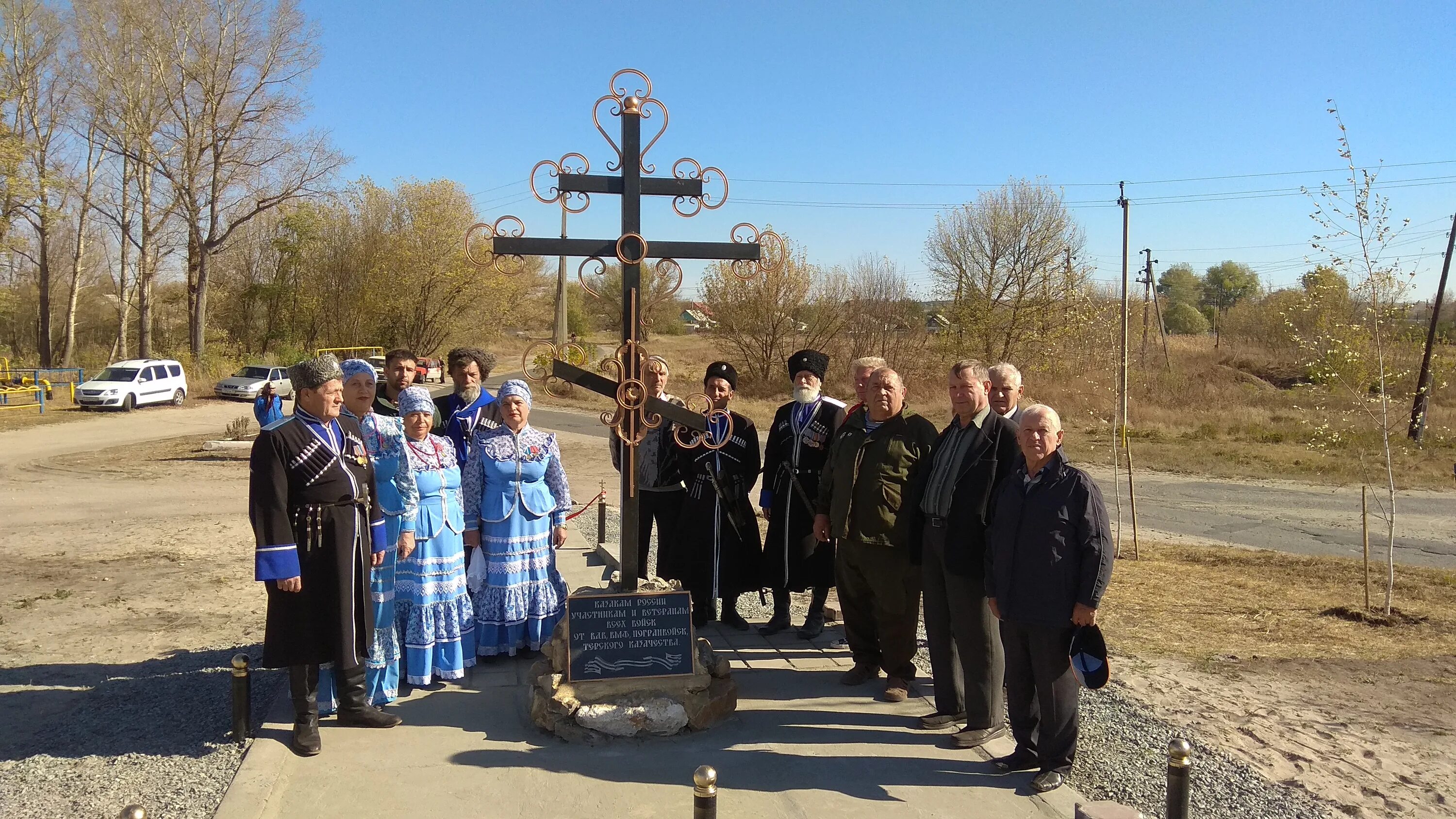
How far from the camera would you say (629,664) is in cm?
480

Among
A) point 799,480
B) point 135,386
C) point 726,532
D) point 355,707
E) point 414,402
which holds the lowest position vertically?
point 355,707

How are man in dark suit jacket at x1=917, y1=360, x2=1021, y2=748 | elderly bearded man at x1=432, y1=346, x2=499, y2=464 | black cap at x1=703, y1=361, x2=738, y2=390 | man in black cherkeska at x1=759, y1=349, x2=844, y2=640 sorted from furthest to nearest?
man in black cherkeska at x1=759, y1=349, x2=844, y2=640 < black cap at x1=703, y1=361, x2=738, y2=390 < elderly bearded man at x1=432, y1=346, x2=499, y2=464 < man in dark suit jacket at x1=917, y1=360, x2=1021, y2=748

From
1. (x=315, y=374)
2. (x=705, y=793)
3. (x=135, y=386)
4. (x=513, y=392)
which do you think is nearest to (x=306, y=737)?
(x=315, y=374)

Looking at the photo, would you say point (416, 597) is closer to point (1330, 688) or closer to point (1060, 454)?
point (1060, 454)

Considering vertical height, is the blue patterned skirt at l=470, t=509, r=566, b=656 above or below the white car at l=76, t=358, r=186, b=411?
below

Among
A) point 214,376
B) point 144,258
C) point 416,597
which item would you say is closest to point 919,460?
point 416,597

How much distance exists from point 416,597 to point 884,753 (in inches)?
99.6

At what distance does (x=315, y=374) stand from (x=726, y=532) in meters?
2.83

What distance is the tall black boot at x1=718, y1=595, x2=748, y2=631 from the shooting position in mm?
6492

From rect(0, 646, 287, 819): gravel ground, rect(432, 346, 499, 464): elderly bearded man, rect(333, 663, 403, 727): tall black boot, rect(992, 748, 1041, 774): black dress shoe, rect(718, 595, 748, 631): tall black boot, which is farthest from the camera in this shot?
rect(718, 595, 748, 631): tall black boot

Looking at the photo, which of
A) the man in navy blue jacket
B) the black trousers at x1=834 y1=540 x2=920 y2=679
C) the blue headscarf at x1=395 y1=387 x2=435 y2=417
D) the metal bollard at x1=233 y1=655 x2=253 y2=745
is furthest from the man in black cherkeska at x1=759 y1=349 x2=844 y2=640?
the metal bollard at x1=233 y1=655 x2=253 y2=745

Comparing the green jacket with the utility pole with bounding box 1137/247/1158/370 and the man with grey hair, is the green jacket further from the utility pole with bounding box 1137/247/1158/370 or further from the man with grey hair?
the utility pole with bounding box 1137/247/1158/370

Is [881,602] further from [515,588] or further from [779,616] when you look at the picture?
[515,588]

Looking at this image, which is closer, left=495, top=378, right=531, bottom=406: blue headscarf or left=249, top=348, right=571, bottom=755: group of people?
left=249, top=348, right=571, bottom=755: group of people
